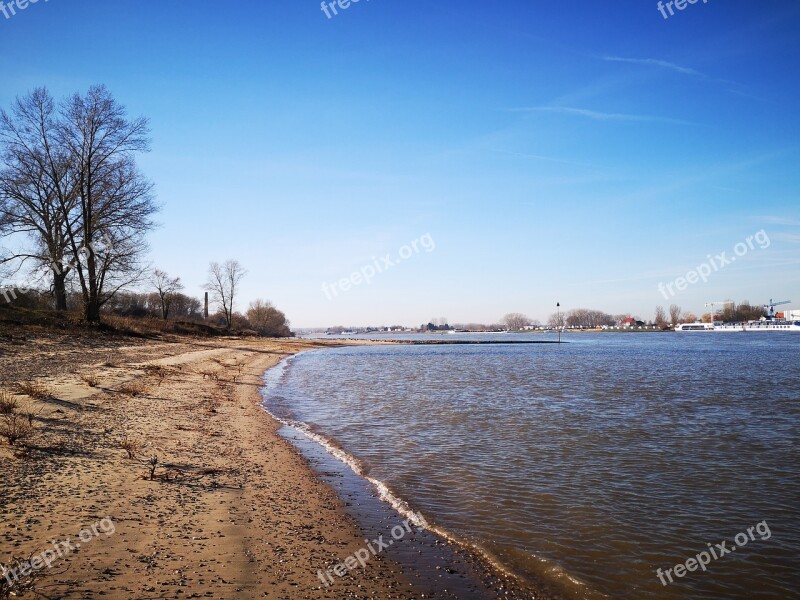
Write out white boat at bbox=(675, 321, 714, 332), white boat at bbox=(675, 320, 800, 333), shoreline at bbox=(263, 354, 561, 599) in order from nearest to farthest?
shoreline at bbox=(263, 354, 561, 599) < white boat at bbox=(675, 320, 800, 333) < white boat at bbox=(675, 321, 714, 332)

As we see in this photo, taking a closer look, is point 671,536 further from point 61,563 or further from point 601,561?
point 61,563

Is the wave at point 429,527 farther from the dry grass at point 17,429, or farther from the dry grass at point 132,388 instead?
the dry grass at point 17,429

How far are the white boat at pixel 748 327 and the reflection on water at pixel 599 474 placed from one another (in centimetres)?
16977

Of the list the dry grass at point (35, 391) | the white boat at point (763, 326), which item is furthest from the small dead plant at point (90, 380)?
the white boat at point (763, 326)

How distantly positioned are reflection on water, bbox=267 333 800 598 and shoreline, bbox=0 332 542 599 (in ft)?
5.93

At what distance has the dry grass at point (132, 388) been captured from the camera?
13.5 metres

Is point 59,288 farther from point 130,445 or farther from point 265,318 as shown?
point 265,318

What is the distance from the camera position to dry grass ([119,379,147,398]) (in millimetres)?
13464

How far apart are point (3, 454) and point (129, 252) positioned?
104 feet

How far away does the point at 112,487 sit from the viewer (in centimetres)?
646

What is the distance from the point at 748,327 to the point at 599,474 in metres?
194

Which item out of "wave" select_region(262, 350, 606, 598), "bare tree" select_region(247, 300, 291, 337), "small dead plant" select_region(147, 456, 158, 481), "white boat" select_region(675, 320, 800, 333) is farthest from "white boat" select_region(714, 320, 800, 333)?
"small dead plant" select_region(147, 456, 158, 481)

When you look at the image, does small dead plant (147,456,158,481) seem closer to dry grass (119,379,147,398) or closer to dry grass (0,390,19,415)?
dry grass (0,390,19,415)

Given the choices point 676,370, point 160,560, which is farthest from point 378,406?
point 676,370
